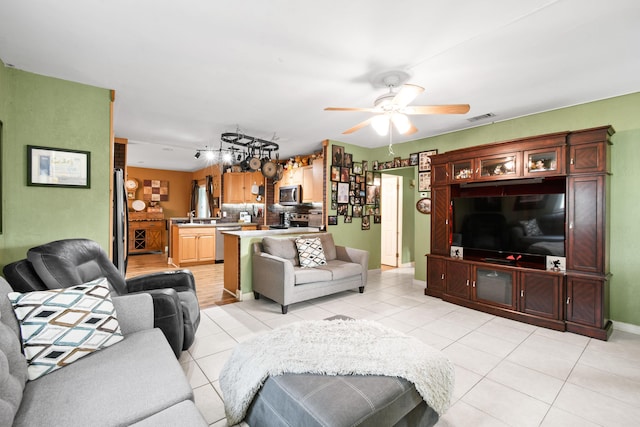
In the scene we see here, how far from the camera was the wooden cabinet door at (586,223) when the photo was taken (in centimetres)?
295

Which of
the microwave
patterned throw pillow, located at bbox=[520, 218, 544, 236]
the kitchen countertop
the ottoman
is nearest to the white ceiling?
patterned throw pillow, located at bbox=[520, 218, 544, 236]

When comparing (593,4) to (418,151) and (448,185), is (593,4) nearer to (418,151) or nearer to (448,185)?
(448,185)

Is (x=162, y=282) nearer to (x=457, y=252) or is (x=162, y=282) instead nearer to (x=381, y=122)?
(x=381, y=122)

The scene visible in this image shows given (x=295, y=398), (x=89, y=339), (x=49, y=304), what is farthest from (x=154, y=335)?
(x=295, y=398)

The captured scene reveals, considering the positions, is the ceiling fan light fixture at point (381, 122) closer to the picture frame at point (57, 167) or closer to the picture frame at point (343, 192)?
the picture frame at point (343, 192)

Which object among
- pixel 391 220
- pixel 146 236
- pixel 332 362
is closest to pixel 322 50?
pixel 332 362

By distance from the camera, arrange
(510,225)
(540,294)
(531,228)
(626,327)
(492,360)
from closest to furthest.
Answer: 1. (492,360)
2. (626,327)
3. (540,294)
4. (531,228)
5. (510,225)

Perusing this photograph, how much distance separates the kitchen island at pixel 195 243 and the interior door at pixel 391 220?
131 inches

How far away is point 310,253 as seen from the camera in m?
4.19

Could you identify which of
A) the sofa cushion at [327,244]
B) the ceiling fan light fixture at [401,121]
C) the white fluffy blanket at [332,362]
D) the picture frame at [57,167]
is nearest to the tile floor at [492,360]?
the white fluffy blanket at [332,362]

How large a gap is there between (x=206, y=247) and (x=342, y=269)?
3.89 m

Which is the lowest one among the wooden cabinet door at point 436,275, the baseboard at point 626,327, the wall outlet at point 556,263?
the baseboard at point 626,327

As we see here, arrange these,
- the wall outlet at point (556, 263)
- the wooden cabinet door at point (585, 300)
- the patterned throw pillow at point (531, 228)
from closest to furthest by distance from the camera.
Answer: the wooden cabinet door at point (585, 300) < the wall outlet at point (556, 263) < the patterned throw pillow at point (531, 228)

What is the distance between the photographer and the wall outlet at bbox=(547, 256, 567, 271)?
10.4 ft
